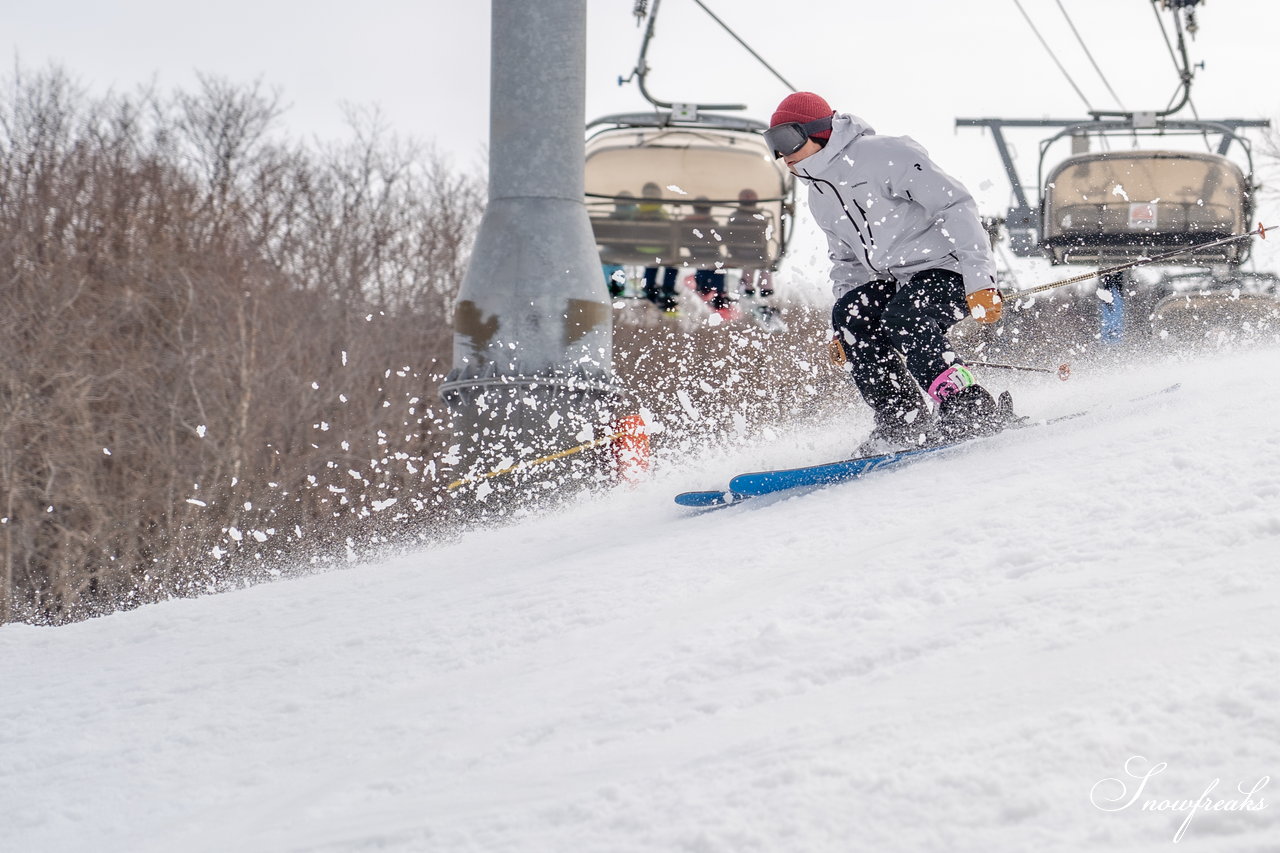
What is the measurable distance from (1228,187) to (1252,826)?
12.9 meters

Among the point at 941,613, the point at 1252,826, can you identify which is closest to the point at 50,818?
the point at 941,613

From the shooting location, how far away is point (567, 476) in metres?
6.57

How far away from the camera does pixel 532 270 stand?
21.5 feet

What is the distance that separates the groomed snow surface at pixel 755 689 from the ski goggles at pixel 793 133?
64.7 inches

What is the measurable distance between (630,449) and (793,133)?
232cm

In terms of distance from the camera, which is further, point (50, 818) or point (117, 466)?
point (117, 466)

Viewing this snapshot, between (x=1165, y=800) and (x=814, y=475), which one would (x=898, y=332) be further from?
(x=1165, y=800)

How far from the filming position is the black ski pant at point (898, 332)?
16.7 ft

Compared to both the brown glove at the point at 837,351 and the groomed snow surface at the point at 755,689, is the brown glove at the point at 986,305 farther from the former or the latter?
the groomed snow surface at the point at 755,689

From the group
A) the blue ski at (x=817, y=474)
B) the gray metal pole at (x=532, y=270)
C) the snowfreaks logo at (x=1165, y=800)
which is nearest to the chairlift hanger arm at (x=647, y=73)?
the gray metal pole at (x=532, y=270)

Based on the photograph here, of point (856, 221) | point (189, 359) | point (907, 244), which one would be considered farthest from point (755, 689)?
point (189, 359)

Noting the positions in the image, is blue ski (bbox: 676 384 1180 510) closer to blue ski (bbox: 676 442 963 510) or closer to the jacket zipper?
blue ski (bbox: 676 442 963 510)

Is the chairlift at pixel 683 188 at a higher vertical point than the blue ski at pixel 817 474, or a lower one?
higher

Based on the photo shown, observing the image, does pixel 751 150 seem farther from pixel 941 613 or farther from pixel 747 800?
pixel 747 800
